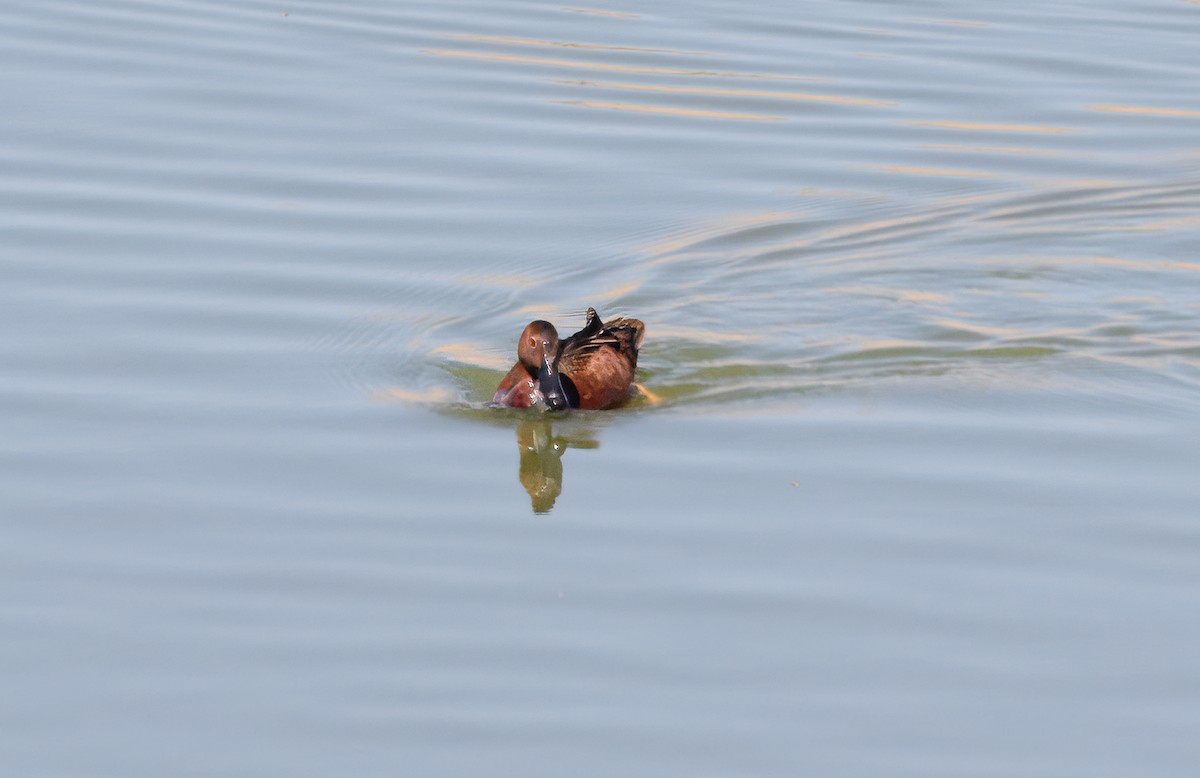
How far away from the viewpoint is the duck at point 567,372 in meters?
9.20

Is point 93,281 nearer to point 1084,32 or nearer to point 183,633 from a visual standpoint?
point 183,633

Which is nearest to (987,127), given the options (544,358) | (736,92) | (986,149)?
(986,149)

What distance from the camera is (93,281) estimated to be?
10.3m

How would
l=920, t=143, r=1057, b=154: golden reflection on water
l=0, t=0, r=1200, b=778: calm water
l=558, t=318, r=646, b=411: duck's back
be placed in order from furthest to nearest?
1. l=920, t=143, r=1057, b=154: golden reflection on water
2. l=558, t=318, r=646, b=411: duck's back
3. l=0, t=0, r=1200, b=778: calm water

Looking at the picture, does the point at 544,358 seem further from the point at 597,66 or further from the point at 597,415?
the point at 597,66

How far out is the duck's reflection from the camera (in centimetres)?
793

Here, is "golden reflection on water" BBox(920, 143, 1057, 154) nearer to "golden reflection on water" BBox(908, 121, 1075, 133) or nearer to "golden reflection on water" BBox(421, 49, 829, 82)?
"golden reflection on water" BBox(908, 121, 1075, 133)

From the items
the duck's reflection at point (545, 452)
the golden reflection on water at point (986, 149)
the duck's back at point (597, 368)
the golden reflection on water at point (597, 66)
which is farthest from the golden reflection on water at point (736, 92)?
the duck's reflection at point (545, 452)

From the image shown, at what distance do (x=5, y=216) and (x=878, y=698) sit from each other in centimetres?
741

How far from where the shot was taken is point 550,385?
362 inches

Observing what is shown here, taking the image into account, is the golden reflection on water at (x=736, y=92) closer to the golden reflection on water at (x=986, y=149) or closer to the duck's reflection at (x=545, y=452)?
the golden reflection on water at (x=986, y=149)

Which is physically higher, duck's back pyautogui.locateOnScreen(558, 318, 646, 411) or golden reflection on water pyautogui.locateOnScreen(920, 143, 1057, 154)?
golden reflection on water pyautogui.locateOnScreen(920, 143, 1057, 154)

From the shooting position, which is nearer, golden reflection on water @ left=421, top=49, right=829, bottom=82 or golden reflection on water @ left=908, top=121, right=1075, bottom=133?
golden reflection on water @ left=908, top=121, right=1075, bottom=133

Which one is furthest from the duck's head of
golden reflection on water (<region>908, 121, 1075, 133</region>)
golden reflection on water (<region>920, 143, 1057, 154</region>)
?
golden reflection on water (<region>908, 121, 1075, 133</region>)
